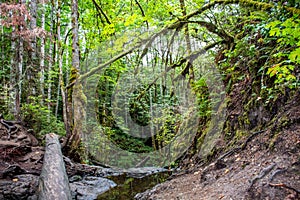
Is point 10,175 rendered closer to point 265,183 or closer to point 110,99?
point 265,183

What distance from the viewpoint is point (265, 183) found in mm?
2498

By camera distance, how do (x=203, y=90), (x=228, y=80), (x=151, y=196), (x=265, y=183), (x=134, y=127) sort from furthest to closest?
(x=134, y=127), (x=203, y=90), (x=228, y=80), (x=151, y=196), (x=265, y=183)

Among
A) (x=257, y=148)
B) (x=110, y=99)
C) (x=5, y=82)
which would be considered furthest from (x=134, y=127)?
(x=257, y=148)

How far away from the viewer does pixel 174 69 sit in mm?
7281

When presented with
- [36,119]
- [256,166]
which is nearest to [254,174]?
[256,166]

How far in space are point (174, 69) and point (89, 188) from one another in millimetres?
3998

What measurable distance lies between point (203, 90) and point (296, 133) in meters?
3.42

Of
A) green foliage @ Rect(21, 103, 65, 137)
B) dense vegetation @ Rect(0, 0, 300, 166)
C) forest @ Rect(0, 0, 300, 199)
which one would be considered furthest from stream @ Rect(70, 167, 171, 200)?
green foliage @ Rect(21, 103, 65, 137)

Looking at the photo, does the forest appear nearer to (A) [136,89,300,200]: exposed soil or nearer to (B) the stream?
(A) [136,89,300,200]: exposed soil

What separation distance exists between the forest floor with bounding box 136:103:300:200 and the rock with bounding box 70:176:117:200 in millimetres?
1652

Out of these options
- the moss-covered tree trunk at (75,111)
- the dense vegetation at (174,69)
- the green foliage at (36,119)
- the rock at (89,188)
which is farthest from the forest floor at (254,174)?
the green foliage at (36,119)

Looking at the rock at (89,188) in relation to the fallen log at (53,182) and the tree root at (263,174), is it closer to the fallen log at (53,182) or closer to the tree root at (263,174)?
the fallen log at (53,182)

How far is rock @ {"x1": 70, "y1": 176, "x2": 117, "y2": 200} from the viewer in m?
5.38

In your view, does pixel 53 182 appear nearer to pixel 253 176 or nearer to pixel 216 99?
pixel 253 176
